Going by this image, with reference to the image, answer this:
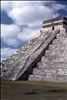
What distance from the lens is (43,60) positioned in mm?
27672

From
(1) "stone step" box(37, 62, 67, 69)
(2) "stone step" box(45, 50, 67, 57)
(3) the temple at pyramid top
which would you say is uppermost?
(3) the temple at pyramid top

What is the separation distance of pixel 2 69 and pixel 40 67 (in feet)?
21.4

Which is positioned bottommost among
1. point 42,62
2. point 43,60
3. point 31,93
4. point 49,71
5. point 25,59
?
point 31,93

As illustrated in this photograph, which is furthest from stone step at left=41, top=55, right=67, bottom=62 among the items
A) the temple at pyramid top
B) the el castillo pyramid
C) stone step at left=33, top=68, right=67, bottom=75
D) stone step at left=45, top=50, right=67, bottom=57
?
the temple at pyramid top

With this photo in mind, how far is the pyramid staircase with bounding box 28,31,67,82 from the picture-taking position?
24.0m

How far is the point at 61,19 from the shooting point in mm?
35094

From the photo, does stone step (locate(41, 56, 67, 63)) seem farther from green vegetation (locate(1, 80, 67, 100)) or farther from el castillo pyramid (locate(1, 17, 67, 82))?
green vegetation (locate(1, 80, 67, 100))

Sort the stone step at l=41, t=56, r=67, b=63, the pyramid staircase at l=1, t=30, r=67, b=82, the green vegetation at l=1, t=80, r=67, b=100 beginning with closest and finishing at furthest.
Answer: the green vegetation at l=1, t=80, r=67, b=100, the pyramid staircase at l=1, t=30, r=67, b=82, the stone step at l=41, t=56, r=67, b=63

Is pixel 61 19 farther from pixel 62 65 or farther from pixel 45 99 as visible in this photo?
pixel 45 99

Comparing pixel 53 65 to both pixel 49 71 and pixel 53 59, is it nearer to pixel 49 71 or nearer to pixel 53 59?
pixel 49 71

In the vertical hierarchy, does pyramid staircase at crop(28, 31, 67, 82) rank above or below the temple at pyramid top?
below

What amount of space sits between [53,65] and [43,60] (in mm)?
2426

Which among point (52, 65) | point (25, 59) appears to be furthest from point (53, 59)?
point (25, 59)

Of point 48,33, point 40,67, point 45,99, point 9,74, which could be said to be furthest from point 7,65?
point 45,99
